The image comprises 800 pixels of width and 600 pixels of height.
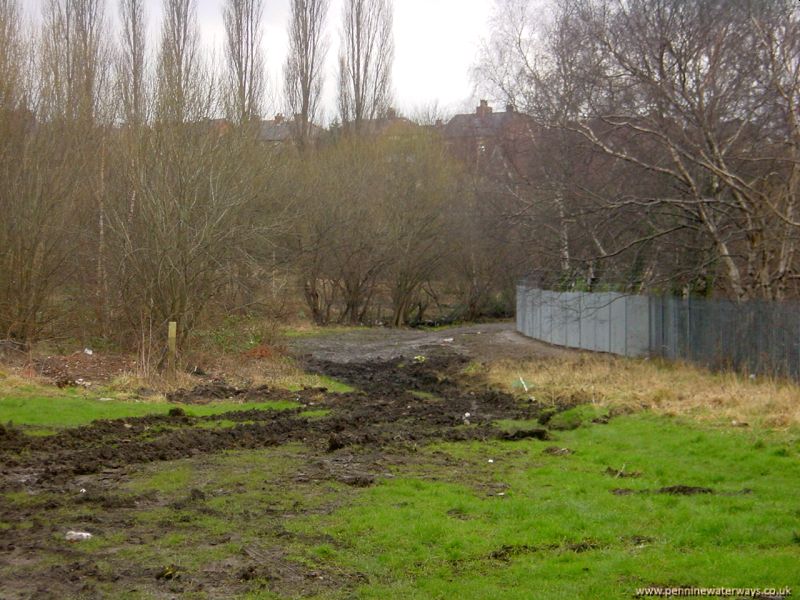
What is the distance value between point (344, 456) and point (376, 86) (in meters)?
47.0

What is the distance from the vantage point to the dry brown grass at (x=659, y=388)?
14219 mm

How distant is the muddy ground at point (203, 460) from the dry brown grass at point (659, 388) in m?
1.16

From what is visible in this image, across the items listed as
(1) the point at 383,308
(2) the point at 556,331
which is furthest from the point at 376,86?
(2) the point at 556,331

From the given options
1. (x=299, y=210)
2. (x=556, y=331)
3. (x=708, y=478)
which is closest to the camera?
(x=708, y=478)

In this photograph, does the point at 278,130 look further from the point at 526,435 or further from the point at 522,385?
the point at 526,435

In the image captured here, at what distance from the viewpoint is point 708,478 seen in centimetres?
1077

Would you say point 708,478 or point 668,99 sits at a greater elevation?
point 668,99

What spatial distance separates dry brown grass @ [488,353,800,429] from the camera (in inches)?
560

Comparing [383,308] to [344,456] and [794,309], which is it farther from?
[344,456]

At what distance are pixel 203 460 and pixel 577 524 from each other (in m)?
5.74

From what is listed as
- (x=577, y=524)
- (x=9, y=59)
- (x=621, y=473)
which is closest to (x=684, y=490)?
(x=621, y=473)

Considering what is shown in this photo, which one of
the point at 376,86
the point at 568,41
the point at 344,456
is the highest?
the point at 376,86

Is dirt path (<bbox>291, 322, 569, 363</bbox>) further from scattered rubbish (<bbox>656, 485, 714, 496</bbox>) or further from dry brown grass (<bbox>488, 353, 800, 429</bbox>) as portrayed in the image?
scattered rubbish (<bbox>656, 485, 714, 496</bbox>)

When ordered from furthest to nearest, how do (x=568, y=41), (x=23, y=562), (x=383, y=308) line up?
(x=383, y=308), (x=568, y=41), (x=23, y=562)
